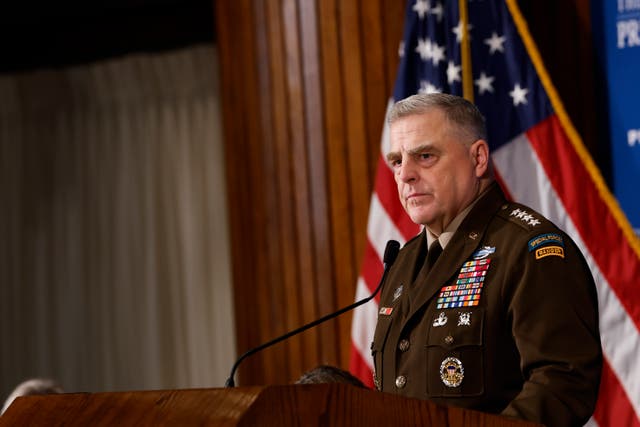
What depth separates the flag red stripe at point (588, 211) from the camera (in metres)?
3.34

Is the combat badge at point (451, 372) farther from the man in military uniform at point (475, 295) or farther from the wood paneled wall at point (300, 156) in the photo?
the wood paneled wall at point (300, 156)

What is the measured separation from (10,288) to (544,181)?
169 inches

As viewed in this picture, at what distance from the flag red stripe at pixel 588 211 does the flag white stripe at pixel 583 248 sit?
2 cm

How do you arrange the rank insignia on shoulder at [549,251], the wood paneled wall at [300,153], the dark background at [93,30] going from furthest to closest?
the dark background at [93,30] < the wood paneled wall at [300,153] < the rank insignia on shoulder at [549,251]

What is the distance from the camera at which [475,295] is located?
6.54ft

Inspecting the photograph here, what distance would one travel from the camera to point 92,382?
21.4 ft

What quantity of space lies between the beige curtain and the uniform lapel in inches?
167

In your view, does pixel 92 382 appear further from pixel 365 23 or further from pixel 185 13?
pixel 365 23

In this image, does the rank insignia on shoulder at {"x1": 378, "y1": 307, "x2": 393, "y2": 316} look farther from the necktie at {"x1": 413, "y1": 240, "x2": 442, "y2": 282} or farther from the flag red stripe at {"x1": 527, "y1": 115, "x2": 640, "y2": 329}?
the flag red stripe at {"x1": 527, "y1": 115, "x2": 640, "y2": 329}

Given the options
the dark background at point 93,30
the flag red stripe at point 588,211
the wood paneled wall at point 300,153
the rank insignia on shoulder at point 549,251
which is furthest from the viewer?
the dark background at point 93,30

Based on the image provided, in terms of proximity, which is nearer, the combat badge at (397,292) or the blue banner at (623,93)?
the combat badge at (397,292)

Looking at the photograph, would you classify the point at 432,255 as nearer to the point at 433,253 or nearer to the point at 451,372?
the point at 433,253

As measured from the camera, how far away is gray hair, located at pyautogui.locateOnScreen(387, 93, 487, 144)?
7.01ft

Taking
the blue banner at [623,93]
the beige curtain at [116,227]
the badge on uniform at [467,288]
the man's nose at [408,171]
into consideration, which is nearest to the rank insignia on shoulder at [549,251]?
the badge on uniform at [467,288]
